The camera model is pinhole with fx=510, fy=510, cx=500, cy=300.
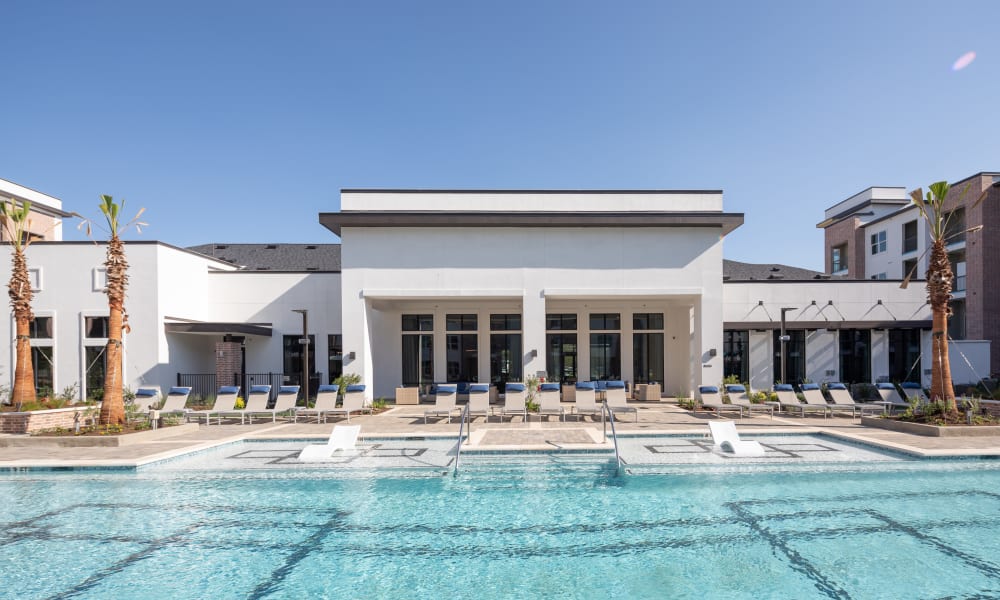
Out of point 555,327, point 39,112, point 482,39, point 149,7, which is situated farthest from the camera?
point 555,327

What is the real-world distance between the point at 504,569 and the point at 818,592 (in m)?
3.01

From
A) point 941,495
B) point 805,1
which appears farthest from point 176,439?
point 805,1

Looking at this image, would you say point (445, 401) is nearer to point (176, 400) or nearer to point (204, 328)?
point (176, 400)

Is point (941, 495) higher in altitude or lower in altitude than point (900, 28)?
lower

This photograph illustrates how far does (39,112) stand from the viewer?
13.9 m

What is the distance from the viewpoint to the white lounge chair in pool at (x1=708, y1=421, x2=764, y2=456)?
963cm

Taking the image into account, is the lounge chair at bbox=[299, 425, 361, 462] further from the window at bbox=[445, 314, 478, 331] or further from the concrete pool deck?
the window at bbox=[445, 314, 478, 331]

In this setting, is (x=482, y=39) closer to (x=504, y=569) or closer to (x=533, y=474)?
(x=533, y=474)

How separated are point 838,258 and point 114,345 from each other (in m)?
41.1

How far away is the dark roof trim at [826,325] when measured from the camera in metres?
18.9

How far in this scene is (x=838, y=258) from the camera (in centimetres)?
3609

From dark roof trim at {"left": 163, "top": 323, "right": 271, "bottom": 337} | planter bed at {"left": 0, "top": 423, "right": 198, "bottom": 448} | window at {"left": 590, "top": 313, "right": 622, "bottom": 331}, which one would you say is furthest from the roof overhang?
window at {"left": 590, "top": 313, "right": 622, "bottom": 331}

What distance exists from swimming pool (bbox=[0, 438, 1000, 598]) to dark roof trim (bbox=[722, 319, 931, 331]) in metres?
10.3

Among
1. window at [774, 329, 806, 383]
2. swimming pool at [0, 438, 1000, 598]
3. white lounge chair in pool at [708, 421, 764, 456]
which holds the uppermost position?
window at [774, 329, 806, 383]
